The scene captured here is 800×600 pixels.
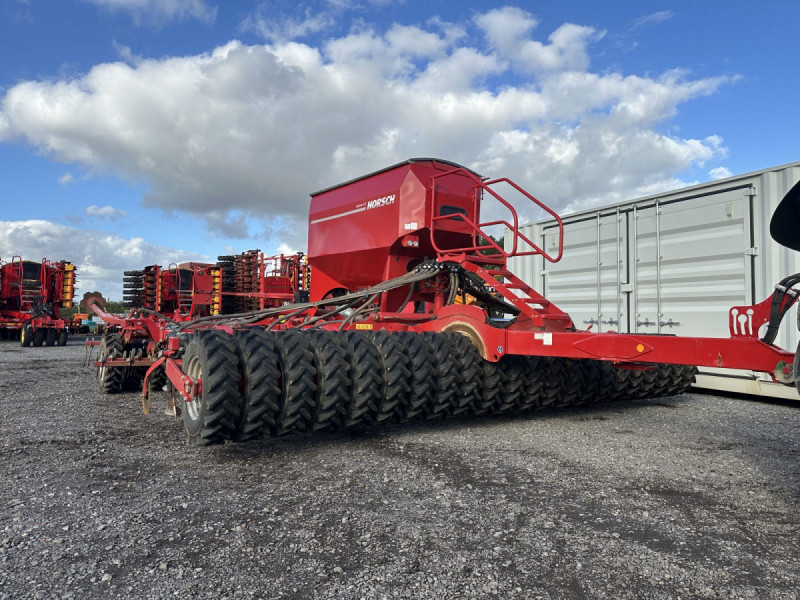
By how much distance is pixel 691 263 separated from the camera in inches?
285

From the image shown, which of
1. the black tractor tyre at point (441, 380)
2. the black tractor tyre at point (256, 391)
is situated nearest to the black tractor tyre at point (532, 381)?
the black tractor tyre at point (441, 380)

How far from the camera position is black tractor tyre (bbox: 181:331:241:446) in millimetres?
3996

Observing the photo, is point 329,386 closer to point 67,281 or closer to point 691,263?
point 691,263

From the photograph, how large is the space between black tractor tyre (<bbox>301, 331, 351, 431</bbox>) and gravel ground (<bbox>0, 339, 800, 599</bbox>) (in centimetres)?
25

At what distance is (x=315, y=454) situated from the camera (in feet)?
14.1

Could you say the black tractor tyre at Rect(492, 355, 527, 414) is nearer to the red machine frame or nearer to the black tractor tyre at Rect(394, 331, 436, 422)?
the red machine frame

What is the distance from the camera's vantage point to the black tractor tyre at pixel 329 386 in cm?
429

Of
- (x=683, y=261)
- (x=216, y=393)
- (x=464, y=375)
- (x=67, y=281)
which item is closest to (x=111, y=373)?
(x=216, y=393)

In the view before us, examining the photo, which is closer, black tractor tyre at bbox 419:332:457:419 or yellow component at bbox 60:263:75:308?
black tractor tyre at bbox 419:332:457:419

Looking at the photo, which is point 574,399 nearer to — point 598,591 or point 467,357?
point 467,357

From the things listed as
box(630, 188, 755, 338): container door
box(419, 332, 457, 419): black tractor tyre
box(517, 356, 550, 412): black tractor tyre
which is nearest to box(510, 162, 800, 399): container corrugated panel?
box(630, 188, 755, 338): container door

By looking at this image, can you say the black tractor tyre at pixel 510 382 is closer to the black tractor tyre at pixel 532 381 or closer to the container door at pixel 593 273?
the black tractor tyre at pixel 532 381

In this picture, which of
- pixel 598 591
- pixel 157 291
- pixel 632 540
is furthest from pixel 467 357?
pixel 157 291

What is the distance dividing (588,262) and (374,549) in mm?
6716
